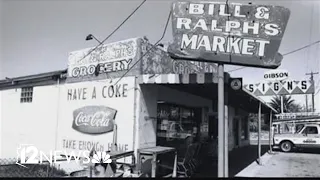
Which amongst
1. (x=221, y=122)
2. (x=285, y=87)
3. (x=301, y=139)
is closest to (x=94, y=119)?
(x=221, y=122)

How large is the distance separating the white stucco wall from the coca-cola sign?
708mm

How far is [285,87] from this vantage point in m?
8.77

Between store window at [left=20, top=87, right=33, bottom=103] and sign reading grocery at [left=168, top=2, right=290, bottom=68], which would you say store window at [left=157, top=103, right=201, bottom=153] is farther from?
store window at [left=20, top=87, right=33, bottom=103]

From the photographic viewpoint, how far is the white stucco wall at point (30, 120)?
802 cm

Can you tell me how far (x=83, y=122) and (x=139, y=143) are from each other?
131 cm

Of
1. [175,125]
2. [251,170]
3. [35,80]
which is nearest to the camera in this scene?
[35,80]

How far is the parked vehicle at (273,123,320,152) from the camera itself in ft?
44.6

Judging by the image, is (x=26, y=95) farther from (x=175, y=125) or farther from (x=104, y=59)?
(x=175, y=125)

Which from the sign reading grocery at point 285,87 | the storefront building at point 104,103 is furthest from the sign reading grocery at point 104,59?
the sign reading grocery at point 285,87

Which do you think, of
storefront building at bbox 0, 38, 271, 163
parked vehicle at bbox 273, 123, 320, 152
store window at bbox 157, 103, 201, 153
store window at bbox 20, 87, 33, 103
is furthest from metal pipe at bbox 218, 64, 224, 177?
parked vehicle at bbox 273, 123, 320, 152

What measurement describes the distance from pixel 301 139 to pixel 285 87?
20.2 ft

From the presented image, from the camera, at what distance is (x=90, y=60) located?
312 inches

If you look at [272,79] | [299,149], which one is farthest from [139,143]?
[299,149]

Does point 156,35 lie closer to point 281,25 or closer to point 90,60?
point 90,60
